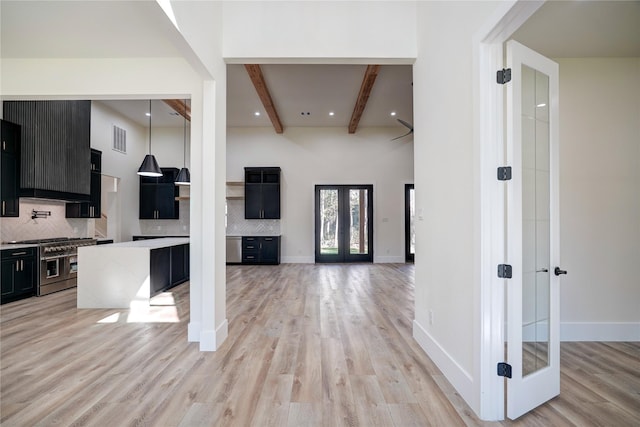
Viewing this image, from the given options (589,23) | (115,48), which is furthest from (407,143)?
(115,48)

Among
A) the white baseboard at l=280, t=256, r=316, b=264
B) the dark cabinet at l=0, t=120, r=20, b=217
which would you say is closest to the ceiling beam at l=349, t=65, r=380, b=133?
the white baseboard at l=280, t=256, r=316, b=264

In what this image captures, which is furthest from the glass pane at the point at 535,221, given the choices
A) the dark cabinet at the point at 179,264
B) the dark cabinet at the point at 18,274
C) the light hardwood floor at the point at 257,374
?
the dark cabinet at the point at 18,274

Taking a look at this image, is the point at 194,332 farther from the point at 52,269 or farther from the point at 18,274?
the point at 52,269

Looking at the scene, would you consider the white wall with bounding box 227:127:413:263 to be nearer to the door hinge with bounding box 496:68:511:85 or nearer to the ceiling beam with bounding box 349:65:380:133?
the ceiling beam with bounding box 349:65:380:133

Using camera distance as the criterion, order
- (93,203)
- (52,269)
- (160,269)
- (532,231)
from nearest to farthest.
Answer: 1. (532,231)
2. (160,269)
3. (52,269)
4. (93,203)

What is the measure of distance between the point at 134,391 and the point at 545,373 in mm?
2801

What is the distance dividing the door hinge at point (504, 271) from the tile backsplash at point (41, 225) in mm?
6703

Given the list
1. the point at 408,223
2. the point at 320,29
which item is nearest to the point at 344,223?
the point at 408,223

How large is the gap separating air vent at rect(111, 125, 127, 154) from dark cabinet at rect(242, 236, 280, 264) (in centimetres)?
369

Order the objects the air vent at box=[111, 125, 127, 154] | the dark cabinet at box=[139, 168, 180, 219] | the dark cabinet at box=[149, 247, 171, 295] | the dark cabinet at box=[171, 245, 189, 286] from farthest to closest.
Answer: the dark cabinet at box=[139, 168, 180, 219] → the air vent at box=[111, 125, 127, 154] → the dark cabinet at box=[171, 245, 189, 286] → the dark cabinet at box=[149, 247, 171, 295]

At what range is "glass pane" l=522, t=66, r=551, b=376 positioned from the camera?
1.90m

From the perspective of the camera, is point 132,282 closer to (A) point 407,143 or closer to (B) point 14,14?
(B) point 14,14

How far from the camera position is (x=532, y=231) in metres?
1.93

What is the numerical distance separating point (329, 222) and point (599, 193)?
20.1 ft
